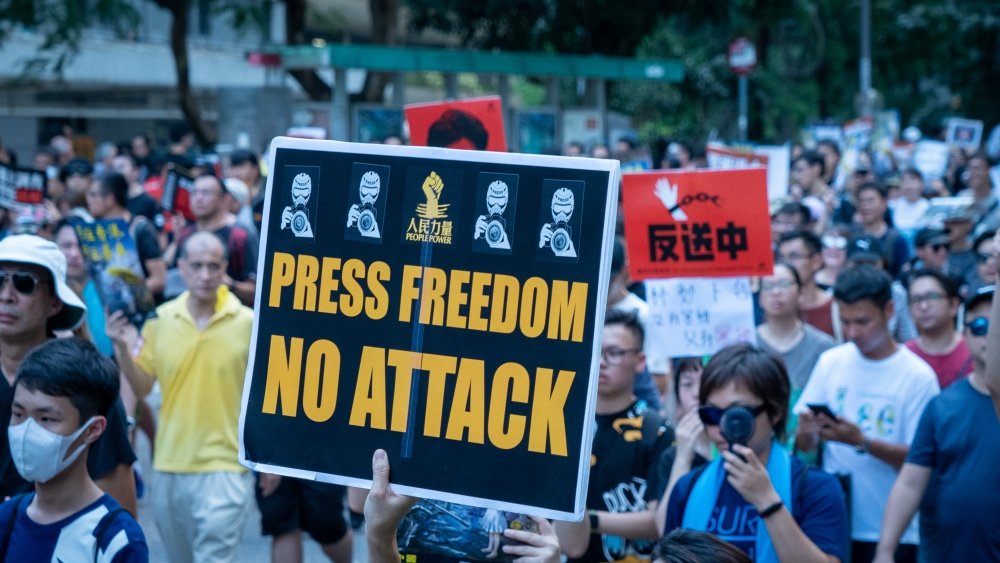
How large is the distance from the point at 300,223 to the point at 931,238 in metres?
6.76

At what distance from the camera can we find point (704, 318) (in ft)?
21.1

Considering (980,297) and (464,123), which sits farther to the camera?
(464,123)

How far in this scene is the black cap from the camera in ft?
29.7

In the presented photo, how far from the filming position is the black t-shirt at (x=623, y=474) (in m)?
4.61

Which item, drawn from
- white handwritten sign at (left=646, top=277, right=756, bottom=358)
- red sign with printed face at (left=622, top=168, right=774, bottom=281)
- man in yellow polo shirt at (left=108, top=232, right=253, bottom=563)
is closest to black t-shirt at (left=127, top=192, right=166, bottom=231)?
man in yellow polo shirt at (left=108, top=232, right=253, bottom=563)

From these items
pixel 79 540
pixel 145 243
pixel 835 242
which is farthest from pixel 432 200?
pixel 145 243

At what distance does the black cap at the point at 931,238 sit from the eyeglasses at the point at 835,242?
619 mm

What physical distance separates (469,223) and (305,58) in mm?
19102

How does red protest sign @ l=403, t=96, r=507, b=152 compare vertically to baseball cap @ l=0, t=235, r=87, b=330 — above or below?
above

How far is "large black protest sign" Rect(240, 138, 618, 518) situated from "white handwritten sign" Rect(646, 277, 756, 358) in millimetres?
3356

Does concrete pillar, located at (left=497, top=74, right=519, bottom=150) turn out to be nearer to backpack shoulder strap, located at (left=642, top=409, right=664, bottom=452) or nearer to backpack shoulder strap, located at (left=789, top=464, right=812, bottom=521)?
backpack shoulder strap, located at (left=642, top=409, right=664, bottom=452)

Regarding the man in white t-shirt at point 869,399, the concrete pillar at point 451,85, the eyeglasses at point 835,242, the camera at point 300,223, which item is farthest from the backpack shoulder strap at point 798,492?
the concrete pillar at point 451,85

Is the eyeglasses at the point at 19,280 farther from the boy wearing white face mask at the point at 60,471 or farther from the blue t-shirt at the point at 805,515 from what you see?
the blue t-shirt at the point at 805,515

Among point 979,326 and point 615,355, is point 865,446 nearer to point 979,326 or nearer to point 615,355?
point 979,326
